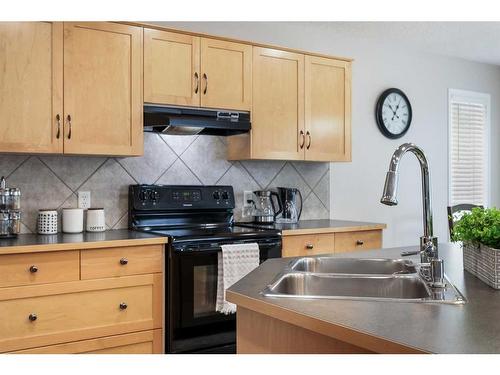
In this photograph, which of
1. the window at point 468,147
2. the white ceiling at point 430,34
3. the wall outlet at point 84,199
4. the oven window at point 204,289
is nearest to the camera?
the oven window at point 204,289

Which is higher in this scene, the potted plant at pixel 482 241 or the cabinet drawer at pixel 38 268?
the potted plant at pixel 482 241

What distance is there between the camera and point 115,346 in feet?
9.30

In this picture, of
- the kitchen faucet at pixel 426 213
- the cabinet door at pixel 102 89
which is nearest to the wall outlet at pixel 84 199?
the cabinet door at pixel 102 89

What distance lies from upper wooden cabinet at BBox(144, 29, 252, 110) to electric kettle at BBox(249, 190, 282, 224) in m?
0.68

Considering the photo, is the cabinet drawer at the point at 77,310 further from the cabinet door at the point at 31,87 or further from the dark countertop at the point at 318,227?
the dark countertop at the point at 318,227

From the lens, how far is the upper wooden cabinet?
3250 mm

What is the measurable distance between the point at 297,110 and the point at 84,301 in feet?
6.45

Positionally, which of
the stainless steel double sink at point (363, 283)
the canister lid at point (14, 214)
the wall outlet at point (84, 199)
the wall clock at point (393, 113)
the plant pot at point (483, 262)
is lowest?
the stainless steel double sink at point (363, 283)

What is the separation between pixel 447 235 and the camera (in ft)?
17.5

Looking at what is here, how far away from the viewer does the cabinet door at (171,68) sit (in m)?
3.23

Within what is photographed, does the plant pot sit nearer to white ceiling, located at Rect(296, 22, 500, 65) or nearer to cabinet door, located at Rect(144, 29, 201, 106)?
cabinet door, located at Rect(144, 29, 201, 106)

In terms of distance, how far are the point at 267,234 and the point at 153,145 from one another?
3.21ft

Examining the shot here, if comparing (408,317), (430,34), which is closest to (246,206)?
(430,34)

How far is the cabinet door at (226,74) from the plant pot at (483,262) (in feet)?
6.67
